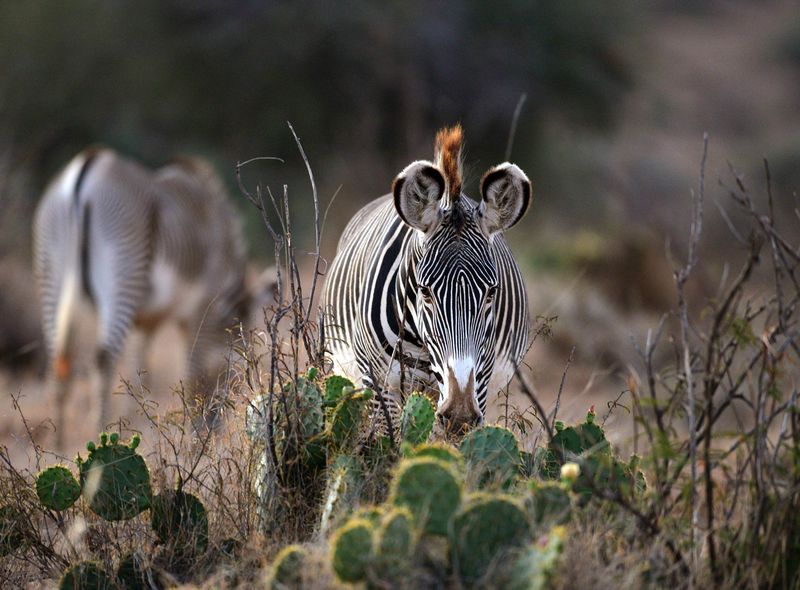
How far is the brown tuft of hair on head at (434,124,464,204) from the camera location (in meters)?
4.89

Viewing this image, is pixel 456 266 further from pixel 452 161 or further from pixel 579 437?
pixel 579 437

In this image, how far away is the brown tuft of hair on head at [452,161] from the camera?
4895mm

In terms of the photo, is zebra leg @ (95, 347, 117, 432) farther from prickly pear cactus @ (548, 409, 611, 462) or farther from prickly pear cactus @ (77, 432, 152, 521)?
prickly pear cactus @ (548, 409, 611, 462)

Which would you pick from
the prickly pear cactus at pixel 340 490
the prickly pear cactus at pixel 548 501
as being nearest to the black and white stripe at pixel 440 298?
the prickly pear cactus at pixel 340 490

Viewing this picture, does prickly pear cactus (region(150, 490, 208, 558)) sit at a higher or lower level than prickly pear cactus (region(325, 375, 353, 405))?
lower

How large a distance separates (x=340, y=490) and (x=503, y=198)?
1.54 metres

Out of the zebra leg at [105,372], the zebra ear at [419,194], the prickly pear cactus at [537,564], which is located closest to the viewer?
the prickly pear cactus at [537,564]

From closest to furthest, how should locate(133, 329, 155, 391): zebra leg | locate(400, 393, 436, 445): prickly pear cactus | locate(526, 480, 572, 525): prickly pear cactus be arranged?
locate(526, 480, 572, 525): prickly pear cactus
locate(400, 393, 436, 445): prickly pear cactus
locate(133, 329, 155, 391): zebra leg

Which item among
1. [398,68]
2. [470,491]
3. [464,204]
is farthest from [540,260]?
[470,491]

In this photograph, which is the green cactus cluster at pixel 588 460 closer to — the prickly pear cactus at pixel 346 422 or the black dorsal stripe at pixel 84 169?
the prickly pear cactus at pixel 346 422

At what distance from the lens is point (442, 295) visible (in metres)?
4.53

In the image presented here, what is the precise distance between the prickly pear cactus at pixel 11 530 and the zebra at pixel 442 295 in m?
1.54

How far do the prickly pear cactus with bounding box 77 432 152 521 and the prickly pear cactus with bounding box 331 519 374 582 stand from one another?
1602 mm

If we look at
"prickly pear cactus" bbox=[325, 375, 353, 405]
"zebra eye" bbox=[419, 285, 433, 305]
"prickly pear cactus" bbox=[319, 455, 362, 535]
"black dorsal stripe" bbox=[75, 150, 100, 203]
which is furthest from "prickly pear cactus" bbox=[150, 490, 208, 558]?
"black dorsal stripe" bbox=[75, 150, 100, 203]
